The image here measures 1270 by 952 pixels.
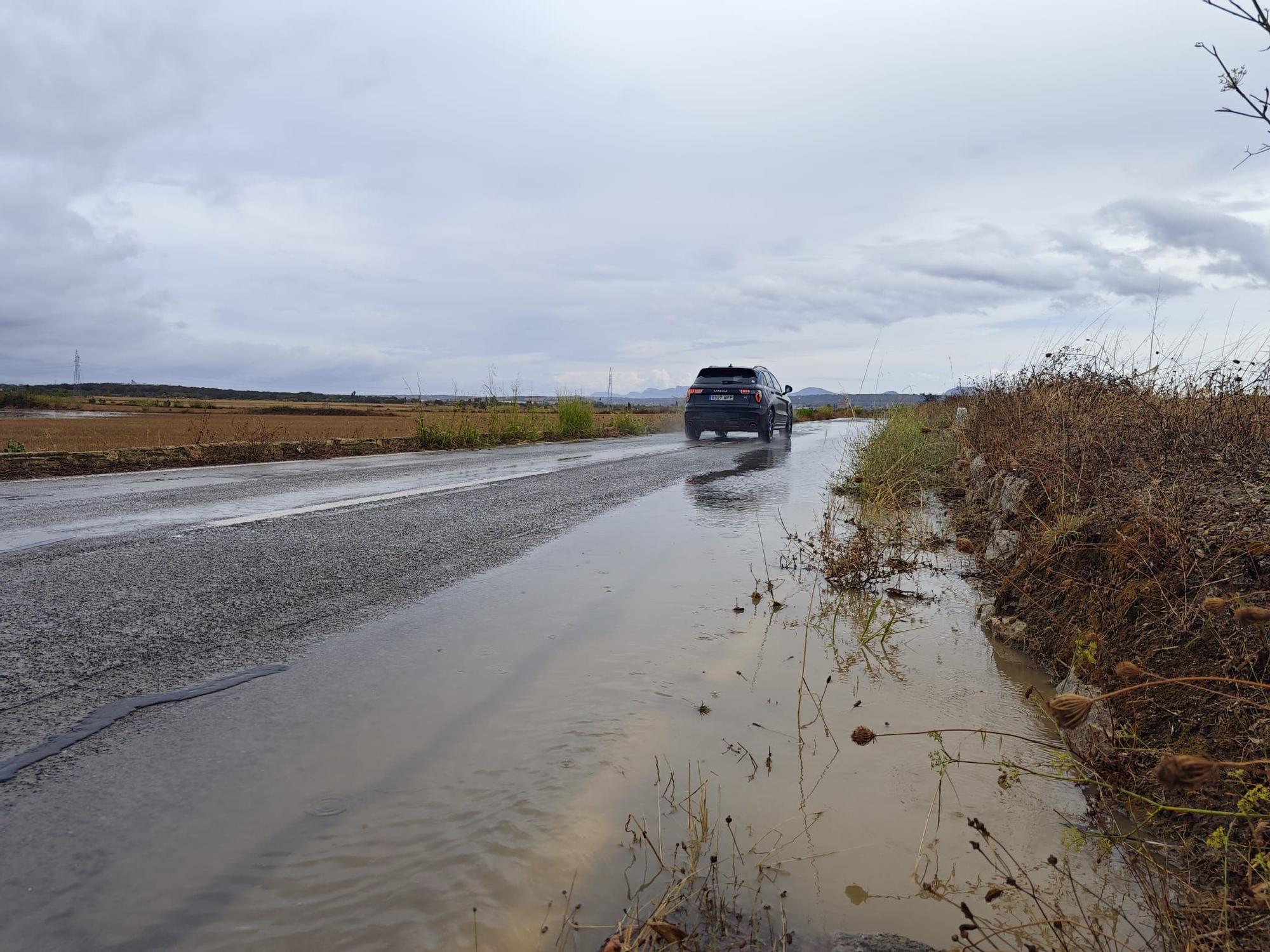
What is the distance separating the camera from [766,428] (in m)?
21.1

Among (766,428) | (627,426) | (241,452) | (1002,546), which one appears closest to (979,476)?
(1002,546)

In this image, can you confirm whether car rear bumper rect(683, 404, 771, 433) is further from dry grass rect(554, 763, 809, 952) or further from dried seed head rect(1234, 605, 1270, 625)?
dried seed head rect(1234, 605, 1270, 625)

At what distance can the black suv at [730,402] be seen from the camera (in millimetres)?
20578

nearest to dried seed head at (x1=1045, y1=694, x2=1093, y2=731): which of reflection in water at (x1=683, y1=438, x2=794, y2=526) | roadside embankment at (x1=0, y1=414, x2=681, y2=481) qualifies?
reflection in water at (x1=683, y1=438, x2=794, y2=526)

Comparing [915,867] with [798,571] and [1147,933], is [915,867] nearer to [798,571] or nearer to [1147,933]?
[1147,933]

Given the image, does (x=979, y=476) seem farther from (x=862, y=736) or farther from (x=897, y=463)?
(x=862, y=736)

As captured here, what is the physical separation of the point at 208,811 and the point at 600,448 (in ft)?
51.9

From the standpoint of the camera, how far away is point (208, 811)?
7.84 ft

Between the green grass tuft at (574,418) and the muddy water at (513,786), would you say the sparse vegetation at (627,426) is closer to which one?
the green grass tuft at (574,418)

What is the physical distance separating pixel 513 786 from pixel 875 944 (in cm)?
122

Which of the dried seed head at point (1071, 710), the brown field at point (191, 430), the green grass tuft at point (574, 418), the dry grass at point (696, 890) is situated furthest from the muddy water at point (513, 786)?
the green grass tuft at point (574, 418)

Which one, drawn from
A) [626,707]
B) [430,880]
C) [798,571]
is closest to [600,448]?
[798,571]

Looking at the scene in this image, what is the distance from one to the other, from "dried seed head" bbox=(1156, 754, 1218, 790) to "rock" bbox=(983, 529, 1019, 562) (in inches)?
161

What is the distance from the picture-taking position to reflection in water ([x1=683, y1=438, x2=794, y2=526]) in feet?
29.1
